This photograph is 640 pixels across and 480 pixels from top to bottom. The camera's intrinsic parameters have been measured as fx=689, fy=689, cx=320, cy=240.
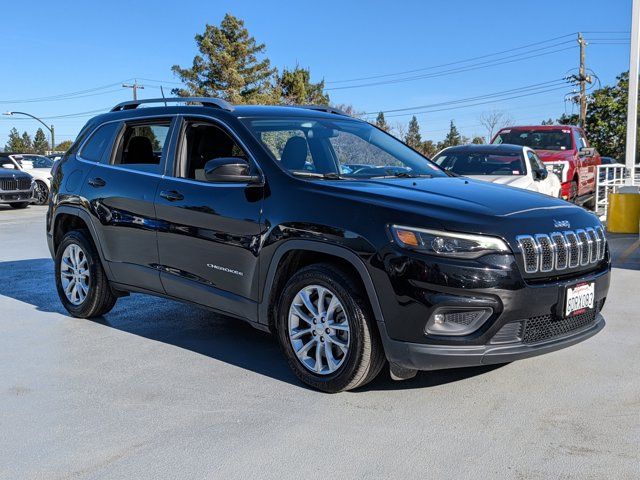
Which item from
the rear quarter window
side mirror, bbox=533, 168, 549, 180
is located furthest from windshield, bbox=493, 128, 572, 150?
the rear quarter window

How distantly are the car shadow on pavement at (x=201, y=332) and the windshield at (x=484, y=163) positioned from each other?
5658mm

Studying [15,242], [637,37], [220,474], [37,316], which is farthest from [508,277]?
[637,37]

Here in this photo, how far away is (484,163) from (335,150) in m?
6.47

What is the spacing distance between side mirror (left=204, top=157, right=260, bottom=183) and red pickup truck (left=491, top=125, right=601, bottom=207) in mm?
10661

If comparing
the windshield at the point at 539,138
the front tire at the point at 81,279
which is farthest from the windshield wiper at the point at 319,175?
the windshield at the point at 539,138

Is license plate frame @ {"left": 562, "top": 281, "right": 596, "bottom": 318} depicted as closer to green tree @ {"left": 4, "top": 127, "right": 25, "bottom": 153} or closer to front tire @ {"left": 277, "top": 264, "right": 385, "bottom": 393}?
front tire @ {"left": 277, "top": 264, "right": 385, "bottom": 393}

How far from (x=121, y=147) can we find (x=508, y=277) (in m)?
3.60

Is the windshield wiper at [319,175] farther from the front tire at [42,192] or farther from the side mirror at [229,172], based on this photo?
the front tire at [42,192]

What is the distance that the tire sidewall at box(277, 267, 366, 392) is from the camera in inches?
153

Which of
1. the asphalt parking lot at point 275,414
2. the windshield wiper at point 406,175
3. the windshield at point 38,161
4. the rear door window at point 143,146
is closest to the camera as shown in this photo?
the asphalt parking lot at point 275,414

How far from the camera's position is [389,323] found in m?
3.76

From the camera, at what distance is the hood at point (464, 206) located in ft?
12.2

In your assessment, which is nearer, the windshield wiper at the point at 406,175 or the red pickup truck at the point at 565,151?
the windshield wiper at the point at 406,175

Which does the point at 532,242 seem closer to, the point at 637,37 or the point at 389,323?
the point at 389,323
